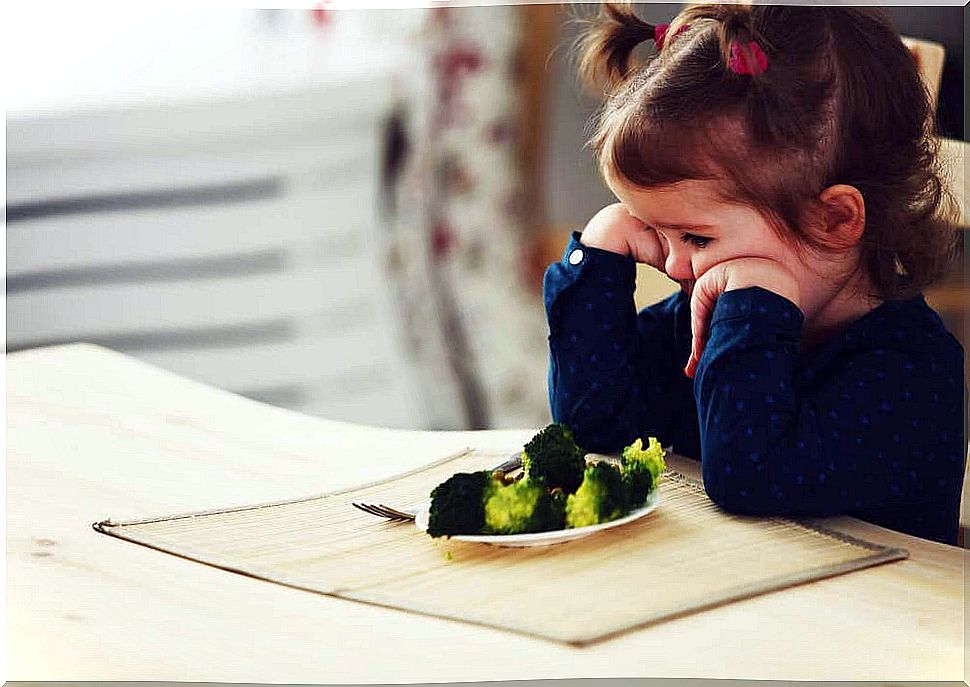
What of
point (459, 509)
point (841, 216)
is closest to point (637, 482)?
point (459, 509)

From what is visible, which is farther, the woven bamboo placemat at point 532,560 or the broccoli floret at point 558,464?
the broccoli floret at point 558,464

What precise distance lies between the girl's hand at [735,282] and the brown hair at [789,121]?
0.03 m

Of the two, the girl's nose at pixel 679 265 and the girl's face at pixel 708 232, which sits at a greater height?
the girl's face at pixel 708 232

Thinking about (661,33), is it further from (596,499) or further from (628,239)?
(596,499)

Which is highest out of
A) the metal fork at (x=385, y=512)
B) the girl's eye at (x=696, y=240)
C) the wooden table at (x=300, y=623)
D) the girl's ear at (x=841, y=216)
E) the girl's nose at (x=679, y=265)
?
the girl's ear at (x=841, y=216)

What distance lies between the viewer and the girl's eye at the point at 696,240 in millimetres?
818

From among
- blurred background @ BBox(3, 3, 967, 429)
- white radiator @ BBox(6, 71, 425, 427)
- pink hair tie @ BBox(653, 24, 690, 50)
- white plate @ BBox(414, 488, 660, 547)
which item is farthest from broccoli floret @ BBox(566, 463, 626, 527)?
white radiator @ BBox(6, 71, 425, 427)

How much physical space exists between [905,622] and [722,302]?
267 mm

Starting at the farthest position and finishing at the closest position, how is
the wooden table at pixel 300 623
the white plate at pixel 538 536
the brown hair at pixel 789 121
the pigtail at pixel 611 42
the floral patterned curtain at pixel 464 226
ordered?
1. the floral patterned curtain at pixel 464 226
2. the pigtail at pixel 611 42
3. the brown hair at pixel 789 121
4. the white plate at pixel 538 536
5. the wooden table at pixel 300 623

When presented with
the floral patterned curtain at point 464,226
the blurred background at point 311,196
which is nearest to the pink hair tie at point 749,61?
the blurred background at point 311,196

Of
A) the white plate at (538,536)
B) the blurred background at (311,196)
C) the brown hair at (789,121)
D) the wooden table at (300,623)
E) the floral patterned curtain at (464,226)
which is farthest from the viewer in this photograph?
the floral patterned curtain at (464,226)

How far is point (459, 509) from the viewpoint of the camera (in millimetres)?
689

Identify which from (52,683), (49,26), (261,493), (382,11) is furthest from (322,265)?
(52,683)

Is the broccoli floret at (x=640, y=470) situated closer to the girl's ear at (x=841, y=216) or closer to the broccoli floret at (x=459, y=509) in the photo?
the broccoli floret at (x=459, y=509)
